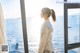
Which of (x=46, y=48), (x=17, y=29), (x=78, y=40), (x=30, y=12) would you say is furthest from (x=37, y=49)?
(x=78, y=40)

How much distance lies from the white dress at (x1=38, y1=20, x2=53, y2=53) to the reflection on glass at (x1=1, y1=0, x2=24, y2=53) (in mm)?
369

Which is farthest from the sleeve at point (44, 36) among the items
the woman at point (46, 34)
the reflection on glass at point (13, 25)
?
the reflection on glass at point (13, 25)

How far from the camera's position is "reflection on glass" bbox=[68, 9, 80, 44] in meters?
2.26

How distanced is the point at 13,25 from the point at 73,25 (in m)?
0.99

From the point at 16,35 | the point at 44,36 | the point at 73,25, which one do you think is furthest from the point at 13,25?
the point at 73,25

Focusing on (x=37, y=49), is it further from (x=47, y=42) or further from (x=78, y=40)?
(x=78, y=40)

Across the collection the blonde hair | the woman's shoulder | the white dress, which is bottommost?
the white dress

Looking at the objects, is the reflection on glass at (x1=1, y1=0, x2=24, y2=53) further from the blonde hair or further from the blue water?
the blonde hair

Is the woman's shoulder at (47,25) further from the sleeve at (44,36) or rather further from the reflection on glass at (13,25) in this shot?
the reflection on glass at (13,25)

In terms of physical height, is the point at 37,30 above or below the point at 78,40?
above

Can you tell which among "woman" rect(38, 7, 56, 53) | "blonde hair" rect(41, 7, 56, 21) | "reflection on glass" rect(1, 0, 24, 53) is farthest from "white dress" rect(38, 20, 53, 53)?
"reflection on glass" rect(1, 0, 24, 53)

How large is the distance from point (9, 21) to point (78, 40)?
4.00 feet

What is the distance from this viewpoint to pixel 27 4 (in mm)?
2084

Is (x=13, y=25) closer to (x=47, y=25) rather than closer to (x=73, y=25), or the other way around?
(x=47, y=25)
